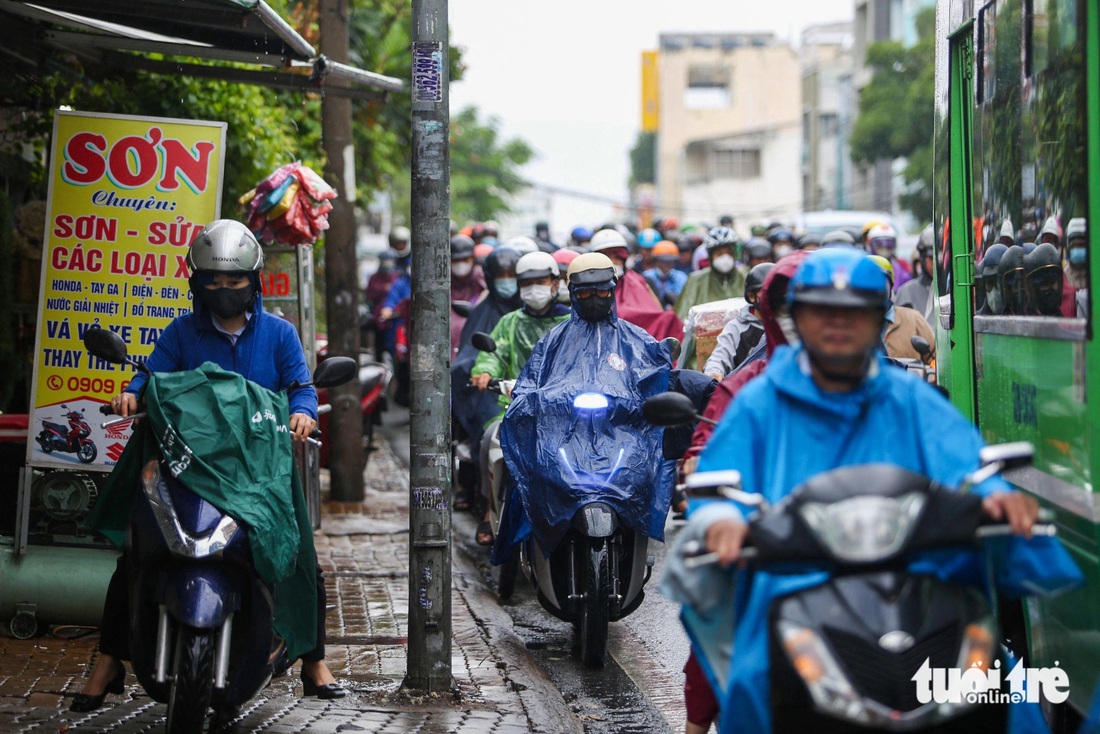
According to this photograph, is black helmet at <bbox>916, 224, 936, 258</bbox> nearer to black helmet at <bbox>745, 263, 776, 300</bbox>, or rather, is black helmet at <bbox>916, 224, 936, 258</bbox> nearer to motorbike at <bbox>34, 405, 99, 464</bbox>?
black helmet at <bbox>745, 263, 776, 300</bbox>

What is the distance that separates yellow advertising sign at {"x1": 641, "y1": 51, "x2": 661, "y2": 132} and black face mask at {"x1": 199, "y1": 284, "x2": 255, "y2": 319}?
293ft

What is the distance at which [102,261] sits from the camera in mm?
7672

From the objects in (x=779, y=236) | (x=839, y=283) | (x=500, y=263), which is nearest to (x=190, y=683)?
(x=839, y=283)

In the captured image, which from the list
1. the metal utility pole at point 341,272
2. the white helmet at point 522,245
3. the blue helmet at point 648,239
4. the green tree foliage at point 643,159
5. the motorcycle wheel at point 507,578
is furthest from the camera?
the green tree foliage at point 643,159

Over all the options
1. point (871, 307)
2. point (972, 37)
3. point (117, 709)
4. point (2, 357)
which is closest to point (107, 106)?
point (2, 357)

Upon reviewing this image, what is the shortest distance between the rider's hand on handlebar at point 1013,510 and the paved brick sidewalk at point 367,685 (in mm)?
2718

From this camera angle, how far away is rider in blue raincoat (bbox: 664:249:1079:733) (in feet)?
12.4

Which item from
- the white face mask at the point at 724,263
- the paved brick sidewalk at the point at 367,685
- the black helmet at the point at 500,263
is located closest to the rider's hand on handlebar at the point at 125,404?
the paved brick sidewalk at the point at 367,685

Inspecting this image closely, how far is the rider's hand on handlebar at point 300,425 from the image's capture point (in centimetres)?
575

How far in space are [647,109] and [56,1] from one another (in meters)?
89.6

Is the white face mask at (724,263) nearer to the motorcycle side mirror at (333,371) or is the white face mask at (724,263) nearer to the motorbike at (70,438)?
the motorbike at (70,438)

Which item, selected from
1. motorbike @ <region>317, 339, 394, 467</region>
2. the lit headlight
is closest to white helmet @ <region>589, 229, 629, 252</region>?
motorbike @ <region>317, 339, 394, 467</region>

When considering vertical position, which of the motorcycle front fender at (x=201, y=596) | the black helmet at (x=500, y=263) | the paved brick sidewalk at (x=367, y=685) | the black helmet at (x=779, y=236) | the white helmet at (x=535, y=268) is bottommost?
the paved brick sidewalk at (x=367, y=685)

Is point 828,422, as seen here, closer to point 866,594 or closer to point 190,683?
point 866,594
